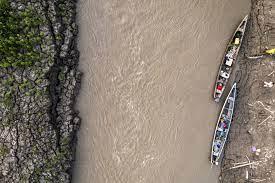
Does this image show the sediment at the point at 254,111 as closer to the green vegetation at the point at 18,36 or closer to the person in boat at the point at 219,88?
the person in boat at the point at 219,88

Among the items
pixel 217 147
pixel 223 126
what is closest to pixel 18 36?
pixel 223 126

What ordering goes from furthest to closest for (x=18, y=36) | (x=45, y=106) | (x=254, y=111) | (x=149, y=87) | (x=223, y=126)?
1. (x=149, y=87)
2. (x=223, y=126)
3. (x=254, y=111)
4. (x=45, y=106)
5. (x=18, y=36)

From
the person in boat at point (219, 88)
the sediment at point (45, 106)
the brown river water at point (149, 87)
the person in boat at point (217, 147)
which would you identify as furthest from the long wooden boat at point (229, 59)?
the sediment at point (45, 106)

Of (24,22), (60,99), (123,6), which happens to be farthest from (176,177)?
(24,22)

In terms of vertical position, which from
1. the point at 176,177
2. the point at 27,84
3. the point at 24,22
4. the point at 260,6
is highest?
the point at 260,6

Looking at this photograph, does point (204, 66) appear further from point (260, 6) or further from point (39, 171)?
point (39, 171)

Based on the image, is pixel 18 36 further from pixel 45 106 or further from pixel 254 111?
pixel 254 111

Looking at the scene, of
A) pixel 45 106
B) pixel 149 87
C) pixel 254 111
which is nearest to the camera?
pixel 45 106
